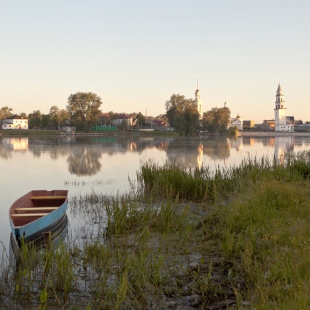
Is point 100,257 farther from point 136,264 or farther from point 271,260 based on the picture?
point 271,260

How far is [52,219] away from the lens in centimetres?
927

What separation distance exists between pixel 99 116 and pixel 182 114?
2935 centimetres

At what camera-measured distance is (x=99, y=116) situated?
369 feet

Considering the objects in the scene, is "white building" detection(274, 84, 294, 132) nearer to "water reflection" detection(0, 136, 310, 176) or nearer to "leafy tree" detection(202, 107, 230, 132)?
"leafy tree" detection(202, 107, 230, 132)

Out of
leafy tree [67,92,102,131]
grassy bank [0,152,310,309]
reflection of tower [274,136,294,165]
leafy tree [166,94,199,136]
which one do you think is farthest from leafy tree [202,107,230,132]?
grassy bank [0,152,310,309]

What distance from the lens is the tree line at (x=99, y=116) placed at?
320 ft

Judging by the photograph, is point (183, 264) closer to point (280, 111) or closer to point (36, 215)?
point (36, 215)

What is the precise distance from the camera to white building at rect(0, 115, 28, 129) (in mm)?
131375

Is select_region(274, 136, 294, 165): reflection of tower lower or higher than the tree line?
lower

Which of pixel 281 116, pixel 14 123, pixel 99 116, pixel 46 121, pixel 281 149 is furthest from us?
pixel 281 116

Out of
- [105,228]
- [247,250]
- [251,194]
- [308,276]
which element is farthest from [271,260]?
[105,228]

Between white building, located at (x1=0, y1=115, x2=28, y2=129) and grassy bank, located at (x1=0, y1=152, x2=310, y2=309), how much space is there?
13218cm

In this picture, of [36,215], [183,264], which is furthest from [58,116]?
[183,264]

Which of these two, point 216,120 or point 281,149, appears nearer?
point 281,149
